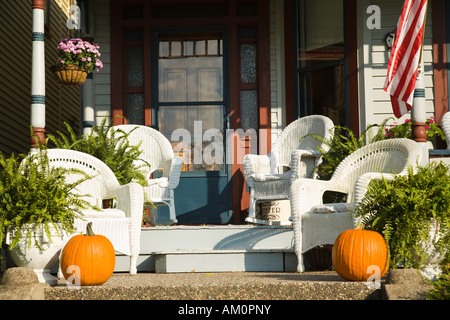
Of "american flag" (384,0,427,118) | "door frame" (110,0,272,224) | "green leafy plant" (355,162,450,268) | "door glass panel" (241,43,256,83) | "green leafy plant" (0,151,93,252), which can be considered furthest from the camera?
"door glass panel" (241,43,256,83)

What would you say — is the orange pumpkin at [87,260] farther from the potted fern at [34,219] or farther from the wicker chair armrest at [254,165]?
the wicker chair armrest at [254,165]

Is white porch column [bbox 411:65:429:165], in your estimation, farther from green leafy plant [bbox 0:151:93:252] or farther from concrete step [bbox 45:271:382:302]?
green leafy plant [bbox 0:151:93:252]

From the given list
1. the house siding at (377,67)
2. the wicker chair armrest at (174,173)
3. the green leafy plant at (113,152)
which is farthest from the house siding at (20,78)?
the house siding at (377,67)

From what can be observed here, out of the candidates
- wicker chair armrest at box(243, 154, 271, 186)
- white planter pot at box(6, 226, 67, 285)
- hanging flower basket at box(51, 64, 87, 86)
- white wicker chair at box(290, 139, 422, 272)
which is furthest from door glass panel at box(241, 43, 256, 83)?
white planter pot at box(6, 226, 67, 285)

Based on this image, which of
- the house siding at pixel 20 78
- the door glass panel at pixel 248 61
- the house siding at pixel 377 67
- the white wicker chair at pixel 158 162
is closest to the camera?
the white wicker chair at pixel 158 162

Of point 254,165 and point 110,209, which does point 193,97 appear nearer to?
point 254,165

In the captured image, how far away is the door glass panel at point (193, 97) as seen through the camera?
7.47 m

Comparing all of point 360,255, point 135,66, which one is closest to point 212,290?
point 360,255

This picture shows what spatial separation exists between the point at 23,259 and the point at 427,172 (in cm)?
260

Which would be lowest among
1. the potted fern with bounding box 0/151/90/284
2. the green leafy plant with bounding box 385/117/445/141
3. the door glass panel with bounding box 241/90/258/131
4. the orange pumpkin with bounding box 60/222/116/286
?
the orange pumpkin with bounding box 60/222/116/286

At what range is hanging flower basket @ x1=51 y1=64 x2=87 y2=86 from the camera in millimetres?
6176

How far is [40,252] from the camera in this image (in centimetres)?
426

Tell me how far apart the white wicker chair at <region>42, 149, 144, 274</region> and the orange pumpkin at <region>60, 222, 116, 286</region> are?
47 centimetres

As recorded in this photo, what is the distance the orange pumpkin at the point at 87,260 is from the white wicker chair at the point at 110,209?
466 mm
